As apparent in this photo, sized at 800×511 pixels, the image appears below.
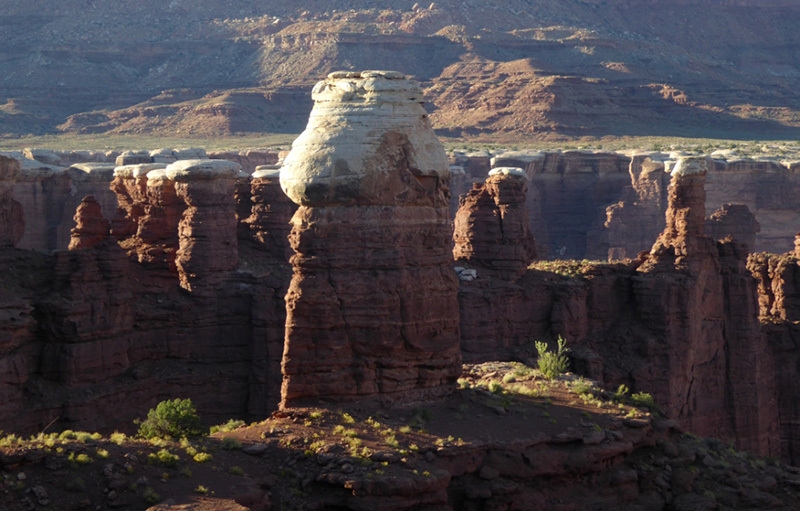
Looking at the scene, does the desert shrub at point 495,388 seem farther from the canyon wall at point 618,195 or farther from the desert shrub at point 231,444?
the canyon wall at point 618,195

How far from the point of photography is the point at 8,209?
34.2 metres

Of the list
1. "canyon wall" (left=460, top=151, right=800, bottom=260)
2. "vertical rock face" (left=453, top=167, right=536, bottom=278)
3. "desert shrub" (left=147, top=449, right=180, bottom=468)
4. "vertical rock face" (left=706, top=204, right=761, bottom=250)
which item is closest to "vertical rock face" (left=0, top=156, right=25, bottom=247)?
"vertical rock face" (left=453, top=167, right=536, bottom=278)

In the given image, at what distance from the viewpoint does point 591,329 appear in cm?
3834

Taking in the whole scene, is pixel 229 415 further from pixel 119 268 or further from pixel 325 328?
pixel 325 328

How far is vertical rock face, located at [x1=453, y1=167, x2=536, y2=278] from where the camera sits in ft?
124

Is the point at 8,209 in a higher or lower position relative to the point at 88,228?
higher

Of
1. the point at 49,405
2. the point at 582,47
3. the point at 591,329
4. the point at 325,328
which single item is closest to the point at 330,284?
the point at 325,328

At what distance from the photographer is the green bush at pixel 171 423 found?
20125mm

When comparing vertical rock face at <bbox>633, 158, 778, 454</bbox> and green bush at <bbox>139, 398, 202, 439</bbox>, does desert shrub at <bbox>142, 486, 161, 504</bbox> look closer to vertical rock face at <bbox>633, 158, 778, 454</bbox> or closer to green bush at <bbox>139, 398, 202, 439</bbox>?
green bush at <bbox>139, 398, 202, 439</bbox>

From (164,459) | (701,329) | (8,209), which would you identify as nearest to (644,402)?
(164,459)

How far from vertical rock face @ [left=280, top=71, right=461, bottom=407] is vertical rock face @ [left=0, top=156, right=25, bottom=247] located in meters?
15.0

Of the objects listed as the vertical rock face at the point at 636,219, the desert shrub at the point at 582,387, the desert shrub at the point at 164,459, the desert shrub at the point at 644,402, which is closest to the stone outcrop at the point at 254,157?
the vertical rock face at the point at 636,219

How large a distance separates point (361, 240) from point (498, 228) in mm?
18071

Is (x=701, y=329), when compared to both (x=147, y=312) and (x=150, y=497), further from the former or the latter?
(x=150, y=497)
